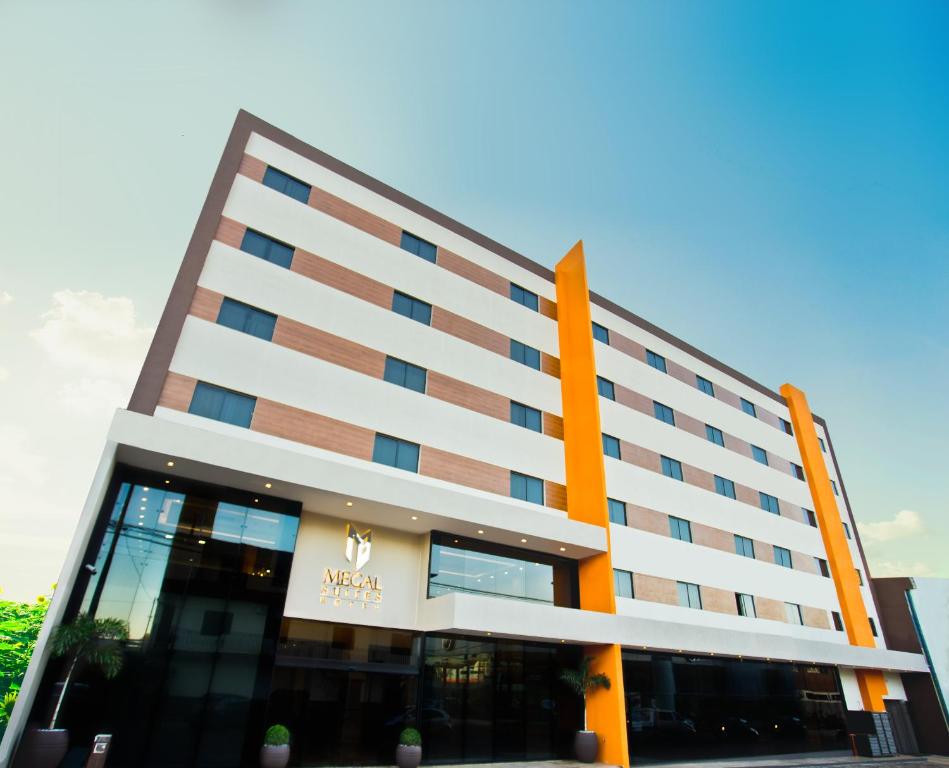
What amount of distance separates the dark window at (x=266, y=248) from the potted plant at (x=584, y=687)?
17.2 metres

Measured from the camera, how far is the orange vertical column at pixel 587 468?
704 inches

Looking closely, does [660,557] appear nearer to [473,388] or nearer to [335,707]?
[473,388]

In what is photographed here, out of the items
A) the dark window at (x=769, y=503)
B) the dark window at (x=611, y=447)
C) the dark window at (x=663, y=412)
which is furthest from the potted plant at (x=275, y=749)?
the dark window at (x=769, y=503)

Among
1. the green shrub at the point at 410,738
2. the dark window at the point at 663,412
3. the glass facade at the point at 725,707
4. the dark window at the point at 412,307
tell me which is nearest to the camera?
the green shrub at the point at 410,738

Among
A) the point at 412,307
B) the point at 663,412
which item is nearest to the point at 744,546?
the point at 663,412

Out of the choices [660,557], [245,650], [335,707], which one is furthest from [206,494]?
[660,557]

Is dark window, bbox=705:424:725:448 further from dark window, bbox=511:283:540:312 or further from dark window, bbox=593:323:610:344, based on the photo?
dark window, bbox=511:283:540:312

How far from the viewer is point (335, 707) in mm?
14938

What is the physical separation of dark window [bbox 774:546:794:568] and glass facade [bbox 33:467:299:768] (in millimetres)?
26117

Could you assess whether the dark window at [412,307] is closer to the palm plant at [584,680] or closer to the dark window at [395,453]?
the dark window at [395,453]

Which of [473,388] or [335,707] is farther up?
[473,388]

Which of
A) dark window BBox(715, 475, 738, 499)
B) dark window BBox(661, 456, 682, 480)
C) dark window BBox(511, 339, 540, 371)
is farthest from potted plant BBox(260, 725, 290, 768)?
dark window BBox(715, 475, 738, 499)

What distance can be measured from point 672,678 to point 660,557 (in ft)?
15.0

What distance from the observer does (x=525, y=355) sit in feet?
79.3
